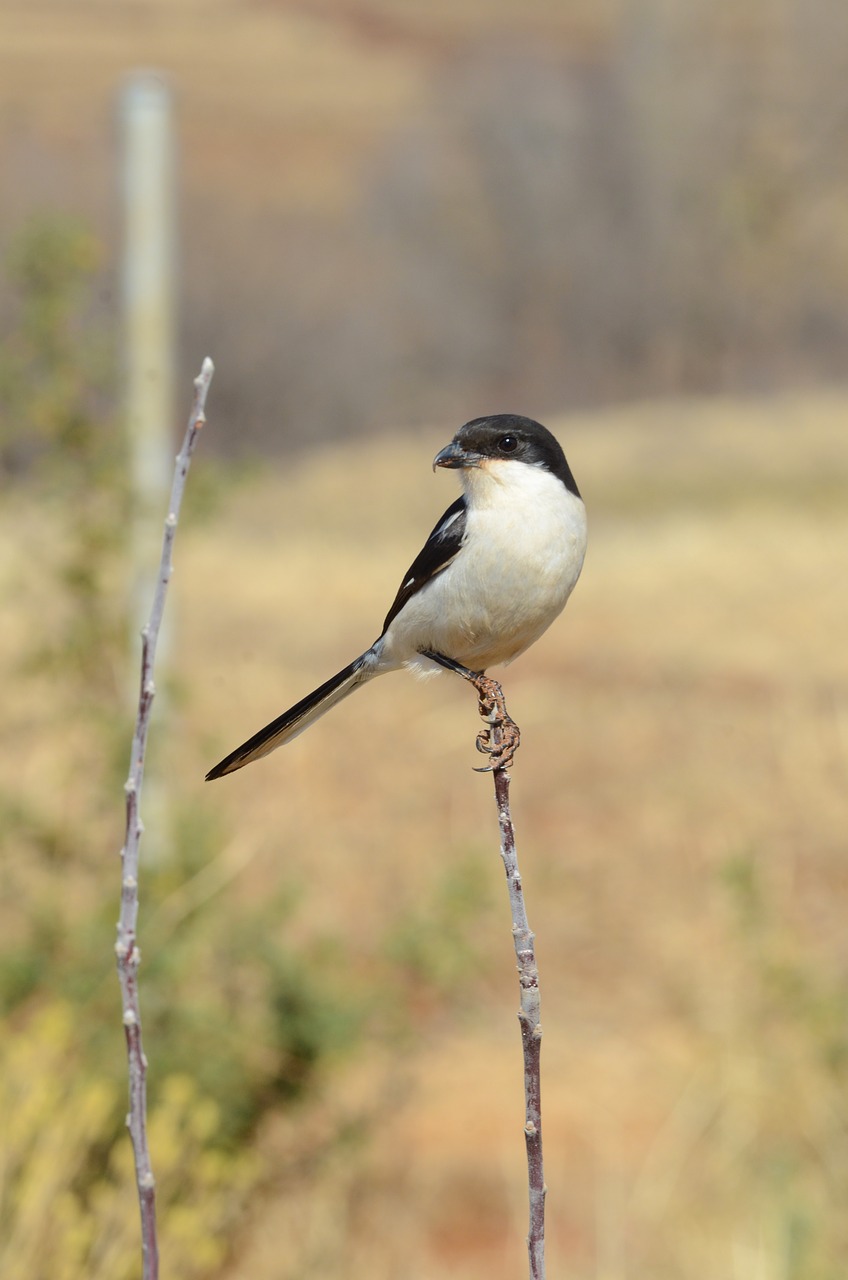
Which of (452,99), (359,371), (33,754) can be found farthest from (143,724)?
(452,99)

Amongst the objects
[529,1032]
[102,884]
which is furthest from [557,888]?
[529,1032]

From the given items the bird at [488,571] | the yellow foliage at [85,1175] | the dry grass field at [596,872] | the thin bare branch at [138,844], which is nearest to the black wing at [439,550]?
the bird at [488,571]

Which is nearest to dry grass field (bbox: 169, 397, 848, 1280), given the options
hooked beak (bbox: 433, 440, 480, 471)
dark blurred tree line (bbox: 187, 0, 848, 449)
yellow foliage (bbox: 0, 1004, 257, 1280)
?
yellow foliage (bbox: 0, 1004, 257, 1280)

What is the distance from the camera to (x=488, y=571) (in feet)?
6.38

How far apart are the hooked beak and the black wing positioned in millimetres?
160

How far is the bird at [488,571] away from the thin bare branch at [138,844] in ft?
1.95

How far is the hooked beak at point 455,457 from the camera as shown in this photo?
1882 millimetres

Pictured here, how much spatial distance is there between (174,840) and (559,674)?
253 inches

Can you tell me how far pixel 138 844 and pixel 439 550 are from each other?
1.12 metres

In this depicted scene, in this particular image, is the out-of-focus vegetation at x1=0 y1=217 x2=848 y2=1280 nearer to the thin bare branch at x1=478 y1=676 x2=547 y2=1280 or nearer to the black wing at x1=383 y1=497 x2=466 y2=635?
the black wing at x1=383 y1=497 x2=466 y2=635

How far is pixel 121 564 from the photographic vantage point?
555cm

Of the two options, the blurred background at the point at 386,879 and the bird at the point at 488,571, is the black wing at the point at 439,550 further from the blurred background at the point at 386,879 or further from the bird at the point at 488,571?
the blurred background at the point at 386,879

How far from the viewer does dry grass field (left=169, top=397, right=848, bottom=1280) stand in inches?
222

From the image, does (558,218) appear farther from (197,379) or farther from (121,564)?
(197,379)
